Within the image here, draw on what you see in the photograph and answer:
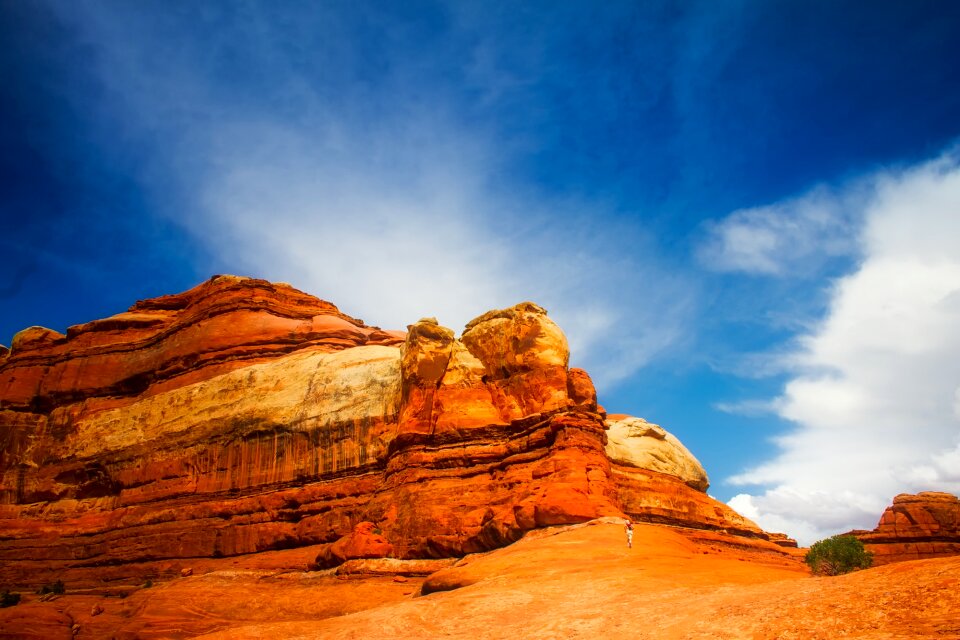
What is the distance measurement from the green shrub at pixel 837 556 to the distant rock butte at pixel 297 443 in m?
8.93

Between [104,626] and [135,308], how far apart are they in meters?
42.0

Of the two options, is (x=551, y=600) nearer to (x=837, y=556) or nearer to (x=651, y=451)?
(x=837, y=556)

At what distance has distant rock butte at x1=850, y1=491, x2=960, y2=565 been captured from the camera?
63.6 m

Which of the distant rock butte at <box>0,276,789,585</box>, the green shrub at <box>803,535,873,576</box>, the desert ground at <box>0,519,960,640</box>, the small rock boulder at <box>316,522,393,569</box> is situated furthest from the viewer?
the distant rock butte at <box>0,276,789,585</box>

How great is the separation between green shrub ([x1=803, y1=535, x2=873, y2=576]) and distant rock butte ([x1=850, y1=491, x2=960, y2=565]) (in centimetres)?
3931

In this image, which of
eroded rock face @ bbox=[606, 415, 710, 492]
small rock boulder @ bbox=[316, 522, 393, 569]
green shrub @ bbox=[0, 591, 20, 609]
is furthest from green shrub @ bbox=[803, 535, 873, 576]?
green shrub @ bbox=[0, 591, 20, 609]

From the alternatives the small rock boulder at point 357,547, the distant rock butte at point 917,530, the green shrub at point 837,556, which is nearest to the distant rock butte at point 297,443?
the small rock boulder at point 357,547

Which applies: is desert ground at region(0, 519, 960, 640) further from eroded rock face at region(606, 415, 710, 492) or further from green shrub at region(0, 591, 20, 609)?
eroded rock face at region(606, 415, 710, 492)

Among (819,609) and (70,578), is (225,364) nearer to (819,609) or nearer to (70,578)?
(70,578)

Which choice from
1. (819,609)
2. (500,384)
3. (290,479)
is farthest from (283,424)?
(819,609)

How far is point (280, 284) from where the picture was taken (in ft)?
202

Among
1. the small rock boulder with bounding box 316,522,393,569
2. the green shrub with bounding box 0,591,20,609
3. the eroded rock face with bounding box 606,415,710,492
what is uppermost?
the eroded rock face with bounding box 606,415,710,492

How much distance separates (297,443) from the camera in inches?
1663

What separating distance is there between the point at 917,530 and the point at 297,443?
59837 millimetres
